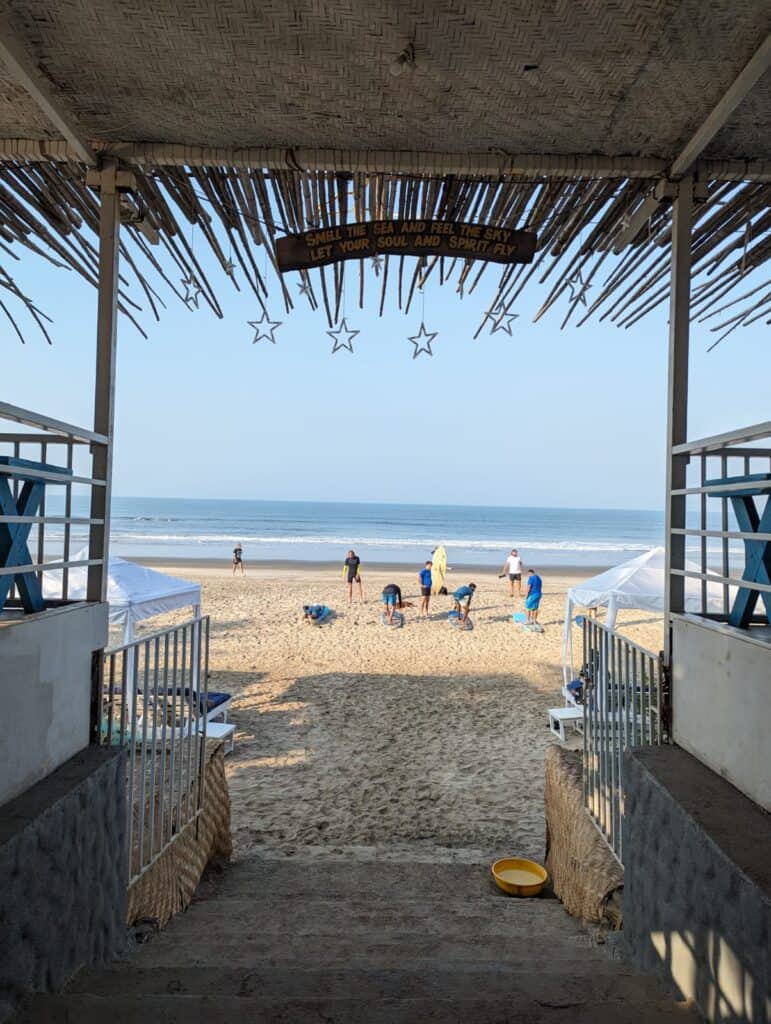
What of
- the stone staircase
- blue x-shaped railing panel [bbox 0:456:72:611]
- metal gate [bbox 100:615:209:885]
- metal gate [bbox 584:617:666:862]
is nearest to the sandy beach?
the stone staircase

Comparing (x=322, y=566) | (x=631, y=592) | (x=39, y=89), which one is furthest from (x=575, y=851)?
(x=322, y=566)

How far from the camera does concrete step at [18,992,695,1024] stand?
6.20ft

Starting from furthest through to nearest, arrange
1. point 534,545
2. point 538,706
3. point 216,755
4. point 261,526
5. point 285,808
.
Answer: point 261,526
point 534,545
point 538,706
point 285,808
point 216,755

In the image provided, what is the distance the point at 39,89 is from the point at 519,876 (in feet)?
15.7

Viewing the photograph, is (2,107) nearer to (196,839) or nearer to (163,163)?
(163,163)

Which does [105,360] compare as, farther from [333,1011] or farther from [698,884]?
[698,884]

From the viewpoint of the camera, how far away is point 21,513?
2496 mm

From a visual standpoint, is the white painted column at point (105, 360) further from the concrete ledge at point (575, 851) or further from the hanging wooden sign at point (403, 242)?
the concrete ledge at point (575, 851)

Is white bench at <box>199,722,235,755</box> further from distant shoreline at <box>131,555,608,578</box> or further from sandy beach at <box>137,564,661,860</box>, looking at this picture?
distant shoreline at <box>131,555,608,578</box>

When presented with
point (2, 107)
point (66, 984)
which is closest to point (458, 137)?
point (2, 107)

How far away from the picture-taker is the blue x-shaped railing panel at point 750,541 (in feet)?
8.27

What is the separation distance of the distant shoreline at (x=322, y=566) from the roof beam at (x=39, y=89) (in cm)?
2228

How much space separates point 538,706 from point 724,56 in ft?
23.7

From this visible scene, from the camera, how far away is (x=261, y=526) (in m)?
52.0
